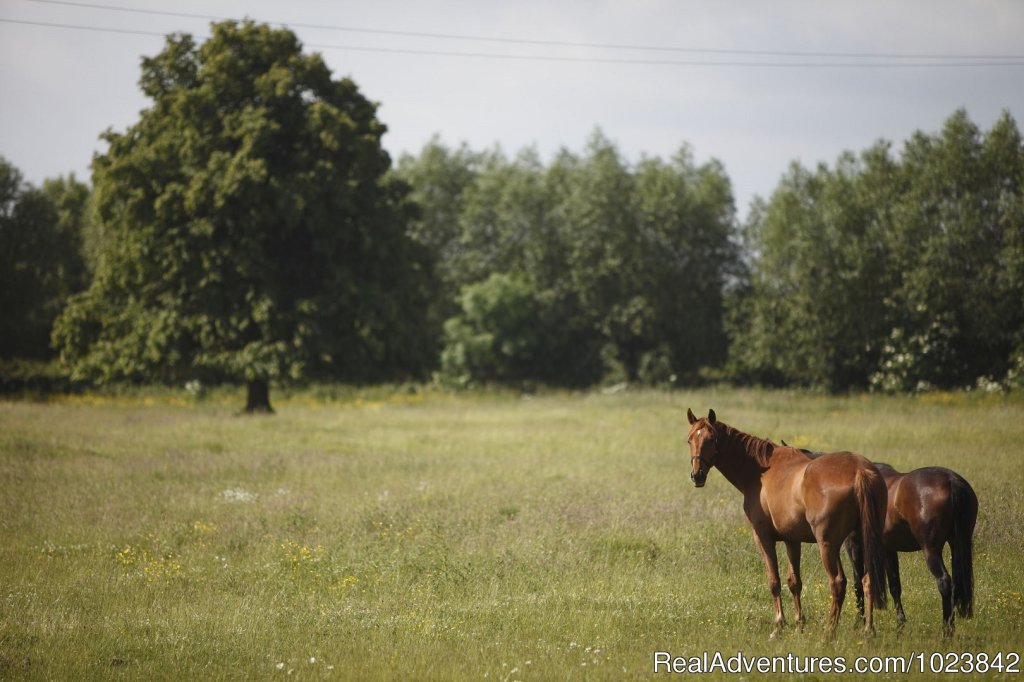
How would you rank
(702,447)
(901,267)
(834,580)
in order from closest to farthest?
(834,580)
(702,447)
(901,267)

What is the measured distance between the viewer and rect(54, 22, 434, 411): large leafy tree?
28.8 metres

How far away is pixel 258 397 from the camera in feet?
101

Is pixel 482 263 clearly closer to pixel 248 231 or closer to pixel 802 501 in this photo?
pixel 248 231

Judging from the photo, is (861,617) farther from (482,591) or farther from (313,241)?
(313,241)

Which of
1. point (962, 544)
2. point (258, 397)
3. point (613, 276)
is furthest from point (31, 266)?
point (962, 544)

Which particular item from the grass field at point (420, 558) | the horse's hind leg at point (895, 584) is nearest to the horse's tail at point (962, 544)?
the grass field at point (420, 558)

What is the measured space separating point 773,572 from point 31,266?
1979 inches

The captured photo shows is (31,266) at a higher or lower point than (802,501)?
higher

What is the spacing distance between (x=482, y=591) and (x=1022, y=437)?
612 inches

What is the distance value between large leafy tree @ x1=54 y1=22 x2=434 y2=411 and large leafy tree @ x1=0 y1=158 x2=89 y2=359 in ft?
59.1

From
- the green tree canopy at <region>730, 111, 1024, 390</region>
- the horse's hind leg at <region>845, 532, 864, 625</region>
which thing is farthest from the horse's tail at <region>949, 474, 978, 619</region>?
the green tree canopy at <region>730, 111, 1024, 390</region>

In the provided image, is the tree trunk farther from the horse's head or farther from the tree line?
the horse's head

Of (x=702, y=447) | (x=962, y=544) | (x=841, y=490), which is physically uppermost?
Answer: (x=702, y=447)

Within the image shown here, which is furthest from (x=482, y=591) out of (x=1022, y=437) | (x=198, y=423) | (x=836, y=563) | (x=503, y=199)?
(x=503, y=199)
